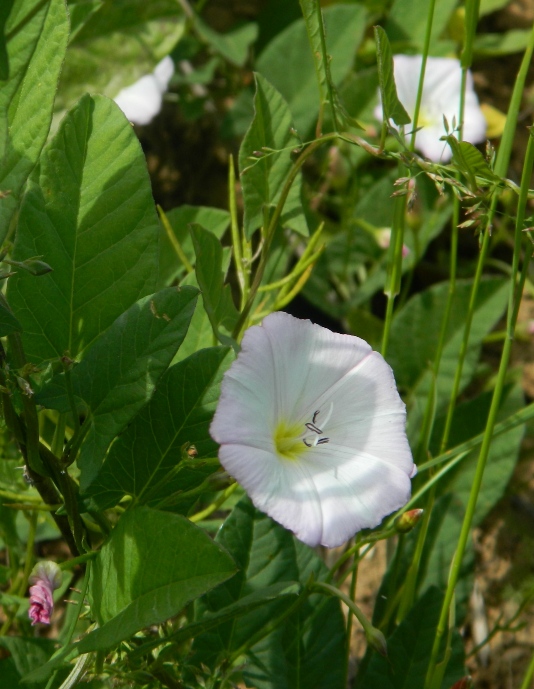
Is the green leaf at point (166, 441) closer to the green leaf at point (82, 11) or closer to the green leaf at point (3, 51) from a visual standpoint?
the green leaf at point (3, 51)

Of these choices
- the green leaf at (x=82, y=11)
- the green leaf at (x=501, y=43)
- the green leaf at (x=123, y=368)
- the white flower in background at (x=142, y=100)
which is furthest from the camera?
the green leaf at (x=501, y=43)

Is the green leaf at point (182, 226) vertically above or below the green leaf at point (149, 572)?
above

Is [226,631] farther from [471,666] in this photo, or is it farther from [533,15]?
[533,15]

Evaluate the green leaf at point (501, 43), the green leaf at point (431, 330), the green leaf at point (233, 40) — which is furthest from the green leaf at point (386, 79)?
the green leaf at point (501, 43)

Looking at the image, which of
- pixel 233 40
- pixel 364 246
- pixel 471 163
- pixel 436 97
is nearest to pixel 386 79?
pixel 471 163

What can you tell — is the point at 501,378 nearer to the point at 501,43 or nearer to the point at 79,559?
the point at 79,559
